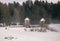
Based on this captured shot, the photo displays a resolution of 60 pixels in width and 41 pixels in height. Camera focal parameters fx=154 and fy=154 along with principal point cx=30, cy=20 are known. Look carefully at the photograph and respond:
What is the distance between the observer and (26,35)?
368 centimetres

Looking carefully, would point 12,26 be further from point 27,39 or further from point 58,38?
point 58,38

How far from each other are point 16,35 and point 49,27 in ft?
2.73

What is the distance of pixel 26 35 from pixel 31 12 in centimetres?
65

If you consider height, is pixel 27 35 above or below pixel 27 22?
below

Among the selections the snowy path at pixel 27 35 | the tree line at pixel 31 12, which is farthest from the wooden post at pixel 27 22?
the snowy path at pixel 27 35

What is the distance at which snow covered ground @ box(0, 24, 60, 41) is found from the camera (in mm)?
3516

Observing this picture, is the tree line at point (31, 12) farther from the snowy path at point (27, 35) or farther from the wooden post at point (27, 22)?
the snowy path at point (27, 35)

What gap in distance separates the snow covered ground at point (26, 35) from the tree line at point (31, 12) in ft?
0.75

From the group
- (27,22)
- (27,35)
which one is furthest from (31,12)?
(27,35)

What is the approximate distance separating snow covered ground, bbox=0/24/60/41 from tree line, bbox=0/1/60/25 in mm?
228

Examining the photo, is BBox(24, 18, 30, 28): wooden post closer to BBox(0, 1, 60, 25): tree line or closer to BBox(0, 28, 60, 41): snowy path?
BBox(0, 1, 60, 25): tree line

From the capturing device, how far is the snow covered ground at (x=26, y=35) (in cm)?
352

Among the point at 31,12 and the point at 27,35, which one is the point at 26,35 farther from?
the point at 31,12

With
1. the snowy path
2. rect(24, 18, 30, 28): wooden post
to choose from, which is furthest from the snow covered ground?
rect(24, 18, 30, 28): wooden post
